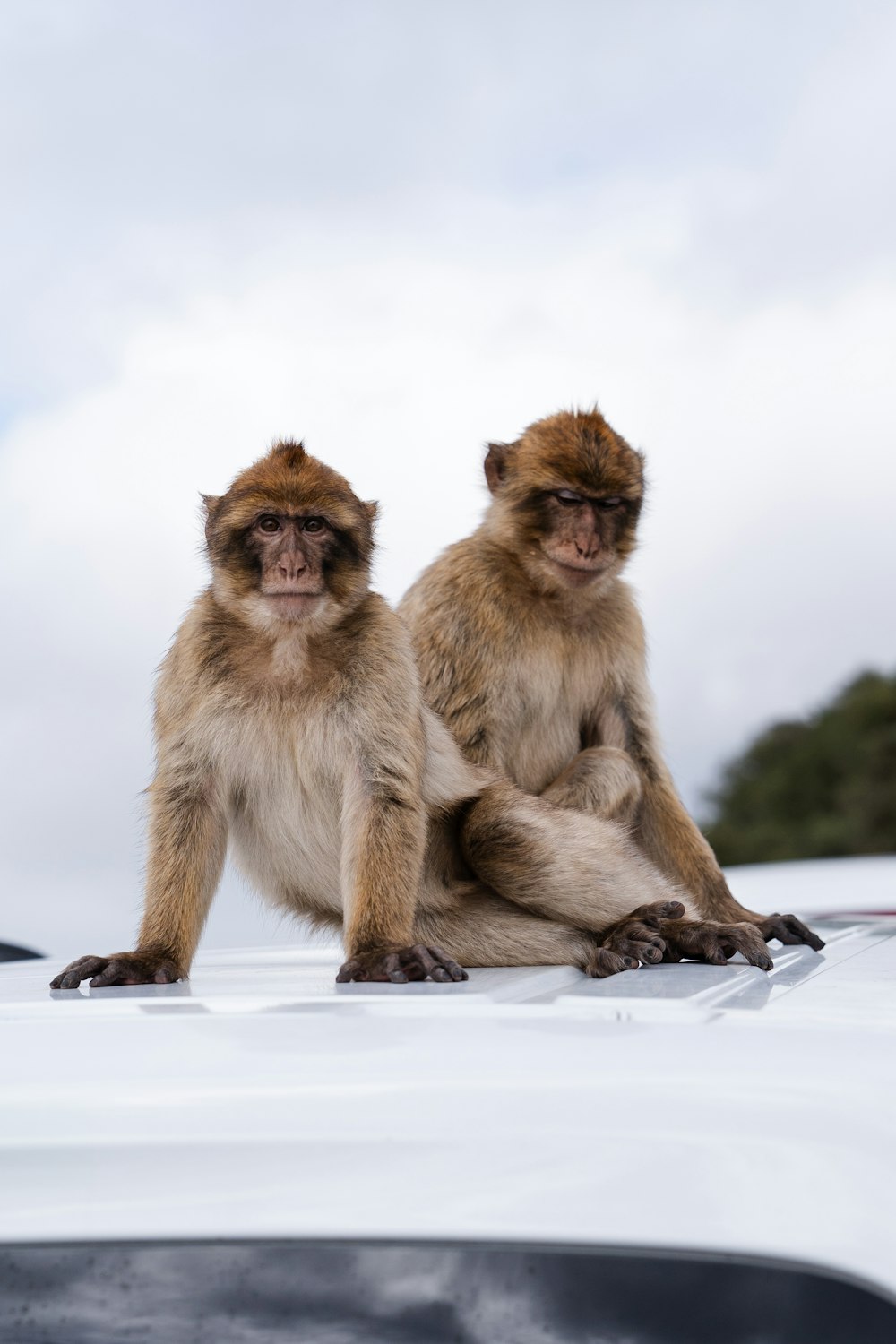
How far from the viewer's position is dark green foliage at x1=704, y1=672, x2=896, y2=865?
114 feet

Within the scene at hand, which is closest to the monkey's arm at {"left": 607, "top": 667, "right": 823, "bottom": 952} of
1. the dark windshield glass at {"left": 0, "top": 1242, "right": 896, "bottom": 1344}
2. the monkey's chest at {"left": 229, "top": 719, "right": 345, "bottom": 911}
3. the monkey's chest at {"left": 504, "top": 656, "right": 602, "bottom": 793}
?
the monkey's chest at {"left": 504, "top": 656, "right": 602, "bottom": 793}

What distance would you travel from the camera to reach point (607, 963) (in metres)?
2.87

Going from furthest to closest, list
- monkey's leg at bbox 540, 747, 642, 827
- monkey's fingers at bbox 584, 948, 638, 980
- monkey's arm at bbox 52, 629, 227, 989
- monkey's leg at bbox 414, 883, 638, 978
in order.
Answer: monkey's leg at bbox 540, 747, 642, 827 < monkey's leg at bbox 414, 883, 638, 978 < monkey's arm at bbox 52, 629, 227, 989 < monkey's fingers at bbox 584, 948, 638, 980

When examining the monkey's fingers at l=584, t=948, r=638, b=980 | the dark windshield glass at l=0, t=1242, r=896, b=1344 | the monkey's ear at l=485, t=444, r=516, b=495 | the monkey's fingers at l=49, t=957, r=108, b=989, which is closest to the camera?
the dark windshield glass at l=0, t=1242, r=896, b=1344

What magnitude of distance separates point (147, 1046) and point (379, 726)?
5.86 feet

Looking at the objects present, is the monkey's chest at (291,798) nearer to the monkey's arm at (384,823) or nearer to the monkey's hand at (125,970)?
the monkey's arm at (384,823)

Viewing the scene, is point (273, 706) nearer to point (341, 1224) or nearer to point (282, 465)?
point (282, 465)

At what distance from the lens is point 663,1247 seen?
4.20 feet

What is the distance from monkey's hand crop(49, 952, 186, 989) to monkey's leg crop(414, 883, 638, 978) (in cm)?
64

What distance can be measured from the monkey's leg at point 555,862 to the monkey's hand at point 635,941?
7 centimetres

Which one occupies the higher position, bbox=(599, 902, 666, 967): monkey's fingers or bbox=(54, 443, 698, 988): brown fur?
bbox=(54, 443, 698, 988): brown fur

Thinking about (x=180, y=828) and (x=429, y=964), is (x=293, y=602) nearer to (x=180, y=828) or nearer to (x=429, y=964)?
(x=180, y=828)

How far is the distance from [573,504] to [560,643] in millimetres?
359

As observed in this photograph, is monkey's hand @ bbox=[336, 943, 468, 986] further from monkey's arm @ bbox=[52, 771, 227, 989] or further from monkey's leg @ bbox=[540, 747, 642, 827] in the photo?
monkey's leg @ bbox=[540, 747, 642, 827]
